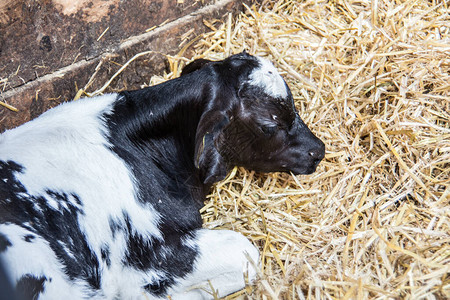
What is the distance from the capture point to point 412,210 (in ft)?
10.3

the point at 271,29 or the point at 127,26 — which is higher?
the point at 127,26

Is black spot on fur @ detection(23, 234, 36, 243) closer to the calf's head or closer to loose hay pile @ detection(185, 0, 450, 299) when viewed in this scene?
the calf's head

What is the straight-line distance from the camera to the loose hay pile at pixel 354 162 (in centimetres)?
285

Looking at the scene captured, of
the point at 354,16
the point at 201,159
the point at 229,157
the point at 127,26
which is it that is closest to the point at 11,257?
the point at 201,159

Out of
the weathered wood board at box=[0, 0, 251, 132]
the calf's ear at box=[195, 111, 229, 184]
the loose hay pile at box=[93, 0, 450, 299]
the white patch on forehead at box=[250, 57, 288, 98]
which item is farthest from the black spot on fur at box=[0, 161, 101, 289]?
the white patch on forehead at box=[250, 57, 288, 98]

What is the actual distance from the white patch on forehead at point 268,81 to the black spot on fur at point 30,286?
5.20ft

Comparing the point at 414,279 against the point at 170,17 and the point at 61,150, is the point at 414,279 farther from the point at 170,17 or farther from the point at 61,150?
the point at 170,17

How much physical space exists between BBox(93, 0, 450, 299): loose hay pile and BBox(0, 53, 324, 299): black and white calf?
292 millimetres

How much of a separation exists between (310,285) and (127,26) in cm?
243

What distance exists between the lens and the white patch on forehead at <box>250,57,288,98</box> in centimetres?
305

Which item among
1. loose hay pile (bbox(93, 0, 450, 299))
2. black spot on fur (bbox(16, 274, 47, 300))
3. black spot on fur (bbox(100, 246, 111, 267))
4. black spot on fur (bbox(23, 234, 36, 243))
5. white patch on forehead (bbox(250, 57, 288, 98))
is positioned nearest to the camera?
black spot on fur (bbox(16, 274, 47, 300))

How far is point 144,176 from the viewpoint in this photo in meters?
2.95

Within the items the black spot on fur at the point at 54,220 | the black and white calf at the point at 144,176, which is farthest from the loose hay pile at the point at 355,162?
the black spot on fur at the point at 54,220

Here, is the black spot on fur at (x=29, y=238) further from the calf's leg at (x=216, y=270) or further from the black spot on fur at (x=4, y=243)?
the calf's leg at (x=216, y=270)
